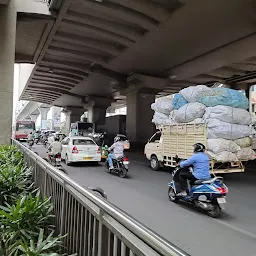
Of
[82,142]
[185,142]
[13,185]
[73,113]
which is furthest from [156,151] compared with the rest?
[73,113]

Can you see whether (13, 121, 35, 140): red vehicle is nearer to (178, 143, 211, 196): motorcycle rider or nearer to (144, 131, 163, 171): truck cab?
(144, 131, 163, 171): truck cab

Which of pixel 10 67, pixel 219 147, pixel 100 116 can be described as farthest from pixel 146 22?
pixel 100 116

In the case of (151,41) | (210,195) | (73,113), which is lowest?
(210,195)

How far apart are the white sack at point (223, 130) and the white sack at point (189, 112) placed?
525 millimetres

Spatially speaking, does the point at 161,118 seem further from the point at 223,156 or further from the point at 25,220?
the point at 25,220

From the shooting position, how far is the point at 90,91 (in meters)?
35.5

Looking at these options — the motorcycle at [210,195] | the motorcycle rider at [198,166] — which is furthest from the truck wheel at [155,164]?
the motorcycle at [210,195]

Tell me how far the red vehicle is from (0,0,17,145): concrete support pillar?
24.7 meters

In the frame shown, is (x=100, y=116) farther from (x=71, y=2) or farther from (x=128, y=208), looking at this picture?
(x=128, y=208)

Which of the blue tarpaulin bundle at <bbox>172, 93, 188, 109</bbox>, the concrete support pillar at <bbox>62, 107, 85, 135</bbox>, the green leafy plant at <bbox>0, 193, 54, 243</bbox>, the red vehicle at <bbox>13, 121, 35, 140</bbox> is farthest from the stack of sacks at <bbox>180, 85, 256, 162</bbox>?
the concrete support pillar at <bbox>62, 107, 85, 135</bbox>

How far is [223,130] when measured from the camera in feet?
29.8

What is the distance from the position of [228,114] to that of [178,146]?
2305mm

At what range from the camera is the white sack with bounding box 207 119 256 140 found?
29.9 ft

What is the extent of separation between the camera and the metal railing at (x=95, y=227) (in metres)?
1.59
